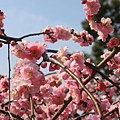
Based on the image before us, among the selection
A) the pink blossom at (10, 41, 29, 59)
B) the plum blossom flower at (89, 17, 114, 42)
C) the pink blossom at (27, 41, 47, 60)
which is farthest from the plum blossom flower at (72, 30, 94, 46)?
the pink blossom at (10, 41, 29, 59)

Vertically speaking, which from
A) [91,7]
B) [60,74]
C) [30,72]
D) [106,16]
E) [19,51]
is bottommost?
[30,72]

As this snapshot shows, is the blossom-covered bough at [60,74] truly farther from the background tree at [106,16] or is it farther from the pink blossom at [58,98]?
the background tree at [106,16]

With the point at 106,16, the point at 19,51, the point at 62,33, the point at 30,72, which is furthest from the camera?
the point at 106,16

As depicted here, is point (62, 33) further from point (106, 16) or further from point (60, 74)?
point (106, 16)

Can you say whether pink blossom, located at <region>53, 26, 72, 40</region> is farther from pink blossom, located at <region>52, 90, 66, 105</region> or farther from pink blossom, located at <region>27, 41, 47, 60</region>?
pink blossom, located at <region>27, 41, 47, 60</region>

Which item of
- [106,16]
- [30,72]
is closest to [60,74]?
[30,72]

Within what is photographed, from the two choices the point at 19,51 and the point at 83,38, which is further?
the point at 83,38

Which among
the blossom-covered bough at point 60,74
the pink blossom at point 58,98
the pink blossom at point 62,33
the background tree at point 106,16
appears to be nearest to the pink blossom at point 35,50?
the blossom-covered bough at point 60,74

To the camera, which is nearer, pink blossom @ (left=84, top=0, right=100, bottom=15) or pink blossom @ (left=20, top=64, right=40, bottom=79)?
pink blossom @ (left=20, top=64, right=40, bottom=79)

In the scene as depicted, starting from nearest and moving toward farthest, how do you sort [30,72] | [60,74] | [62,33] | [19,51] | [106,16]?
[30,72], [19,51], [60,74], [62,33], [106,16]

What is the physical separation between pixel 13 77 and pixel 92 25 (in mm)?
867

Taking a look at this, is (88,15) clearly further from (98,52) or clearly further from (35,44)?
(98,52)

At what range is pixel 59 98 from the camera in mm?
2711

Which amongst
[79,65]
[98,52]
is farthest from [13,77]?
[98,52]
